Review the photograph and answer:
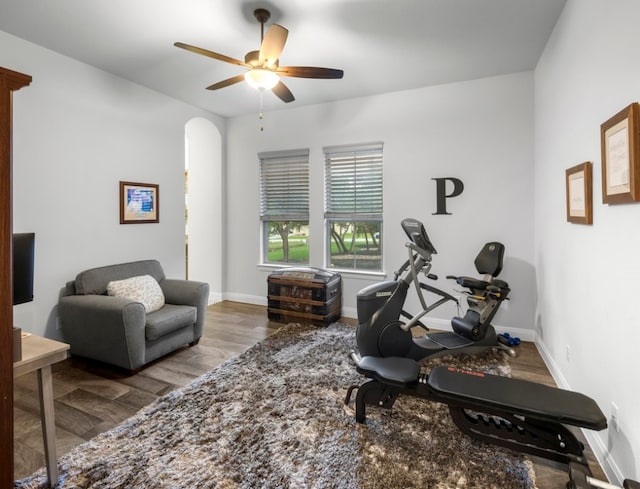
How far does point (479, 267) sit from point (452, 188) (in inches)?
40.6

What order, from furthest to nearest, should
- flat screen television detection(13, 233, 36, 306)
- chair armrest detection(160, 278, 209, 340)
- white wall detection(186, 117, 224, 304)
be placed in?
white wall detection(186, 117, 224, 304) → chair armrest detection(160, 278, 209, 340) → flat screen television detection(13, 233, 36, 306)

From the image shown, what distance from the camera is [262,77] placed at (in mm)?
2580

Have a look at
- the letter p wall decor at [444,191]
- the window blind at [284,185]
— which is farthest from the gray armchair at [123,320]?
the letter p wall decor at [444,191]

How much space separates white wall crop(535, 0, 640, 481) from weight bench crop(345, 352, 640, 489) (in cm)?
21

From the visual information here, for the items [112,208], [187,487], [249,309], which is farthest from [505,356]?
[112,208]

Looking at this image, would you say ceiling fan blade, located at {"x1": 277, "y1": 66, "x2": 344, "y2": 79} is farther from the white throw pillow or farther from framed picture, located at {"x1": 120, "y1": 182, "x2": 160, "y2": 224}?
the white throw pillow

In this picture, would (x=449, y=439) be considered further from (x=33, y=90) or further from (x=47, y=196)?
(x=33, y=90)

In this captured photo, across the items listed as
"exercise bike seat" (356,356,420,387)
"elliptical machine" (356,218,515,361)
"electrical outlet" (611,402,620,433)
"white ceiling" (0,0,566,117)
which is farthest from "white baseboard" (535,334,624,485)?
"white ceiling" (0,0,566,117)

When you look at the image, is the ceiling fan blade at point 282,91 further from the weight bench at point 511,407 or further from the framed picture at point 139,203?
the weight bench at point 511,407

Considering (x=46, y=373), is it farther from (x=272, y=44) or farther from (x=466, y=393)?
(x=272, y=44)

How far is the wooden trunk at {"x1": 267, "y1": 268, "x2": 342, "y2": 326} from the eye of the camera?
4102 millimetres

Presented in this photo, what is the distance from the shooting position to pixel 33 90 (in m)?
2.96

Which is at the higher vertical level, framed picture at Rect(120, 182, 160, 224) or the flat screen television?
framed picture at Rect(120, 182, 160, 224)

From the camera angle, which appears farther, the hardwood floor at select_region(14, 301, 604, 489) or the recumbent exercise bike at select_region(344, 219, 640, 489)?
the hardwood floor at select_region(14, 301, 604, 489)
